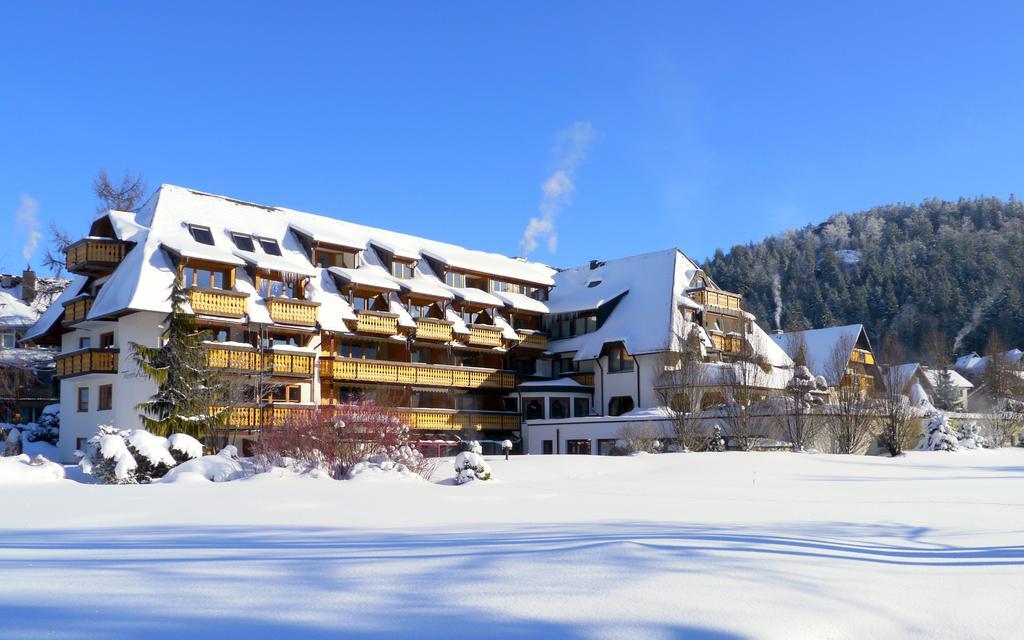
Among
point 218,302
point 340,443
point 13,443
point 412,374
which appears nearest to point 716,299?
point 412,374

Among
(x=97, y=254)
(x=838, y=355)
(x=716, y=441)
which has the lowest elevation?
(x=716, y=441)

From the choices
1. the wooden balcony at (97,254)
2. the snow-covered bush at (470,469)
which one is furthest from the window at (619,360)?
the snow-covered bush at (470,469)

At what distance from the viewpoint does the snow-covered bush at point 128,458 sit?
70.1ft

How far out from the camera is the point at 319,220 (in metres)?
46.6

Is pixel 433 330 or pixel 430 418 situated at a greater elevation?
pixel 433 330

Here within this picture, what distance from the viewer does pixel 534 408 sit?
4706 cm

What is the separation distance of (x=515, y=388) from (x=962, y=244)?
9050 cm

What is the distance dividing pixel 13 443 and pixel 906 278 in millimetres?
95413

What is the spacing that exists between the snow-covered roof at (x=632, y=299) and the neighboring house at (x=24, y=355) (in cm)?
2750

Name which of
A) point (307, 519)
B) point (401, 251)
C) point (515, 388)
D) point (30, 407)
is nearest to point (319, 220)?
point (401, 251)

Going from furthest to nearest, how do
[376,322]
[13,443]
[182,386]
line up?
[376,322], [13,443], [182,386]

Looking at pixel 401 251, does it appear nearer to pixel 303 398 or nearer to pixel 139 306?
pixel 303 398

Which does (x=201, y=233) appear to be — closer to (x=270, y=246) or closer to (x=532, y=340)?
(x=270, y=246)

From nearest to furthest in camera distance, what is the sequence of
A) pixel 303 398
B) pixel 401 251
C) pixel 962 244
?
pixel 303 398 → pixel 401 251 → pixel 962 244
